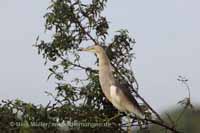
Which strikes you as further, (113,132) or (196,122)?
(196,122)

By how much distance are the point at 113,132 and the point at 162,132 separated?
369mm

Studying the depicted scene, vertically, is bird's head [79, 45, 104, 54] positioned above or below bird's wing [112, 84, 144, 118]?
above

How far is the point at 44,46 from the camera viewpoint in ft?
15.1

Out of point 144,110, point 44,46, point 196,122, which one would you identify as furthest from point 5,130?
point 196,122

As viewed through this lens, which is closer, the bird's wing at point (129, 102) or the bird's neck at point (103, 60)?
the bird's wing at point (129, 102)

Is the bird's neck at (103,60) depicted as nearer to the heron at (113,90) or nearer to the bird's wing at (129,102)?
the heron at (113,90)

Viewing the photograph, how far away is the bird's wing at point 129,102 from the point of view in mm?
4262

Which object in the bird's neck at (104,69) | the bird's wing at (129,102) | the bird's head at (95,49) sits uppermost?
the bird's head at (95,49)

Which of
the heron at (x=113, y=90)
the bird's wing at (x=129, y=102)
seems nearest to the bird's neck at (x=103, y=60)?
the heron at (x=113, y=90)

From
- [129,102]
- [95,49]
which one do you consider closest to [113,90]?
[129,102]

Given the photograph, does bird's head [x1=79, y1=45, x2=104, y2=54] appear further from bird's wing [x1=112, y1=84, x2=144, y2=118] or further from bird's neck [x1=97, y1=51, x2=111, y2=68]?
bird's wing [x1=112, y1=84, x2=144, y2=118]

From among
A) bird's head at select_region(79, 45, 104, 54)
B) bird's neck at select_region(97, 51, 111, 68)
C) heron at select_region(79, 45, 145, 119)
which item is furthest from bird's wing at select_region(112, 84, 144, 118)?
bird's head at select_region(79, 45, 104, 54)

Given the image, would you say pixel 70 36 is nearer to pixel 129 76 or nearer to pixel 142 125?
pixel 129 76

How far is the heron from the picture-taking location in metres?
4.28
